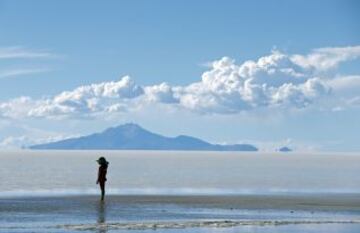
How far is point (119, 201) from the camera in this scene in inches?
1667

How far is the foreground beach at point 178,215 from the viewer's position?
29234 mm

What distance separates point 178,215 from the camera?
34.4 meters

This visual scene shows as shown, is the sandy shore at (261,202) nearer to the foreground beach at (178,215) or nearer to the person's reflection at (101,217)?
the foreground beach at (178,215)

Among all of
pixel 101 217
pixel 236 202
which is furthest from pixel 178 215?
pixel 236 202

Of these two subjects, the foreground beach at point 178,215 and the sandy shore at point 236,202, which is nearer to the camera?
the foreground beach at point 178,215

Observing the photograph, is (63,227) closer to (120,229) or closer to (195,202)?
(120,229)

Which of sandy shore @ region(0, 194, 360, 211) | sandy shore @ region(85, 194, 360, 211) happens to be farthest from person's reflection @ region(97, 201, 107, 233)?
sandy shore @ region(85, 194, 360, 211)

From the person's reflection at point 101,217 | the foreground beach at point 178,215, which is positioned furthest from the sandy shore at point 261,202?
the person's reflection at point 101,217

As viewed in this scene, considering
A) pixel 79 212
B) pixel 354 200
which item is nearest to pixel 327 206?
pixel 354 200

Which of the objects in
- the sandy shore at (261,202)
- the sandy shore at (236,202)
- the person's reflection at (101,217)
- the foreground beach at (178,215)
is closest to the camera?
the person's reflection at (101,217)

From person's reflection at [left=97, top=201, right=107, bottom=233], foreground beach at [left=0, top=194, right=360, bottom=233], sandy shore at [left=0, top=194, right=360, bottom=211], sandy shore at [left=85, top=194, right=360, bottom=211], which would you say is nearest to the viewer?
person's reflection at [left=97, top=201, right=107, bottom=233]

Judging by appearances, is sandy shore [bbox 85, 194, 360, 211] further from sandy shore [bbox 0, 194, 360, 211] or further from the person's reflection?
the person's reflection

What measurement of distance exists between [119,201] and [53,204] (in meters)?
4.08

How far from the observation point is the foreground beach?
95.9 feet
